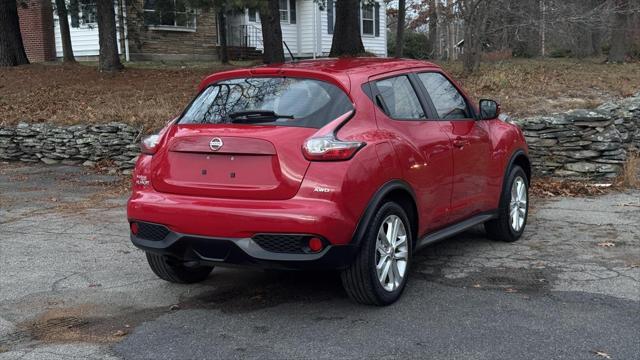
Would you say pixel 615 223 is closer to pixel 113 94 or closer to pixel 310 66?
pixel 310 66

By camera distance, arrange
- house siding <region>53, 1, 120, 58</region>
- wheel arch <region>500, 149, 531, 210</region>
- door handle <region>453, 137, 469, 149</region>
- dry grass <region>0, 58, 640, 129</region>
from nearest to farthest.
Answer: door handle <region>453, 137, 469, 149</region> < wheel arch <region>500, 149, 531, 210</region> < dry grass <region>0, 58, 640, 129</region> < house siding <region>53, 1, 120, 58</region>

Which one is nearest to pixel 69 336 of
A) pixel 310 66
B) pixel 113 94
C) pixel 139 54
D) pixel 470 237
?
pixel 310 66

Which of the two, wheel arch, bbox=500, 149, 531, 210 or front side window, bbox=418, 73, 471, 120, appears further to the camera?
wheel arch, bbox=500, 149, 531, 210

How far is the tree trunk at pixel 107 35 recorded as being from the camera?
16406 mm

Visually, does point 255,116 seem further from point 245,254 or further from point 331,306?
point 331,306

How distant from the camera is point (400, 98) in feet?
17.4

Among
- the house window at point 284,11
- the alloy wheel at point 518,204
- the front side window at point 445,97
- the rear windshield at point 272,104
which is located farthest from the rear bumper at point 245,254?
the house window at point 284,11

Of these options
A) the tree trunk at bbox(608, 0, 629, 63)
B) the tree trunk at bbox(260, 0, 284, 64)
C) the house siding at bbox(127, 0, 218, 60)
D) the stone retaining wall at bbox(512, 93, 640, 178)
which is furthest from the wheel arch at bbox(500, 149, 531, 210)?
the house siding at bbox(127, 0, 218, 60)

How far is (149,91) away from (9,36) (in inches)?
264

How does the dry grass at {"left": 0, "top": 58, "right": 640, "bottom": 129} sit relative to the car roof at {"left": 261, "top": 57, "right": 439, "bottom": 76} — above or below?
below

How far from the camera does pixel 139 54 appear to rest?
2545 cm

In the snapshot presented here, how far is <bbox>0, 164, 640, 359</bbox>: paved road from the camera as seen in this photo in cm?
417

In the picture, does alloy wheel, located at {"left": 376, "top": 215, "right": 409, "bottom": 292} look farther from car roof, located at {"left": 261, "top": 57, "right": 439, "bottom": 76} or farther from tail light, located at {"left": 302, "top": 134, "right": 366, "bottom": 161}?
car roof, located at {"left": 261, "top": 57, "right": 439, "bottom": 76}

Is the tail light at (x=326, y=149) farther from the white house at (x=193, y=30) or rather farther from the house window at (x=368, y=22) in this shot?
the house window at (x=368, y=22)
